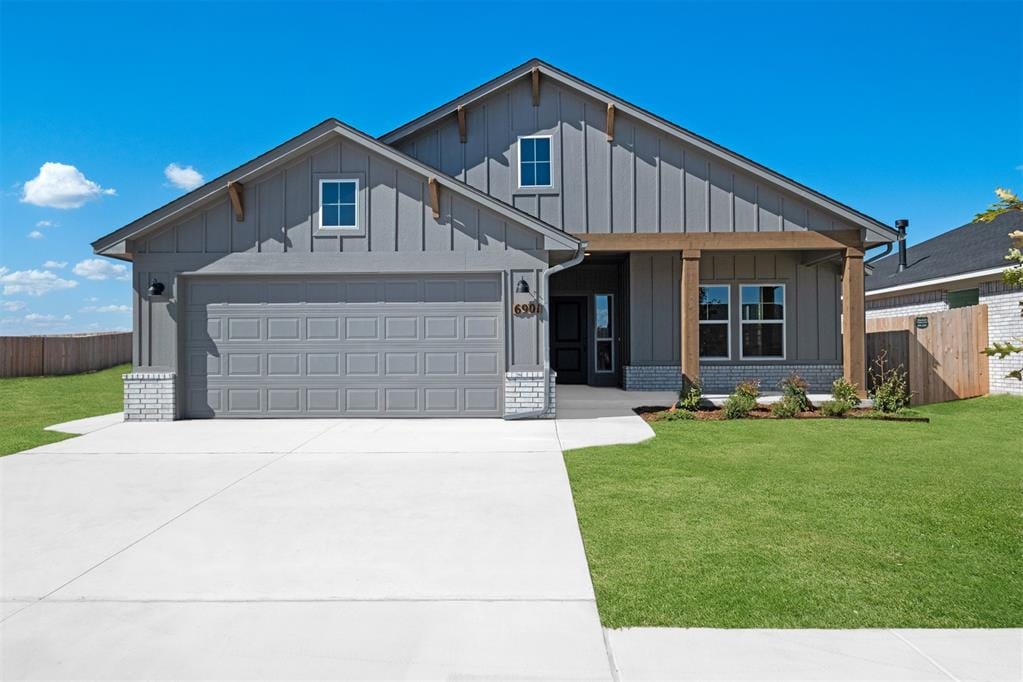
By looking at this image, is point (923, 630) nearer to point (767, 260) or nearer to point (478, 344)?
point (478, 344)

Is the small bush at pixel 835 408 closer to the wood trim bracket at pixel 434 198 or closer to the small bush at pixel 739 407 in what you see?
the small bush at pixel 739 407

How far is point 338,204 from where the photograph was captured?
10.1 m

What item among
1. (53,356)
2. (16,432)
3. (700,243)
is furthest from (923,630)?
(53,356)

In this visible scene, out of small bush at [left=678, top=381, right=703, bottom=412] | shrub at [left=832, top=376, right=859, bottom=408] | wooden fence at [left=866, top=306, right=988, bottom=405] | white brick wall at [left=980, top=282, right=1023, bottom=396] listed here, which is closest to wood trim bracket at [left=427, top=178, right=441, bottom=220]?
small bush at [left=678, top=381, right=703, bottom=412]

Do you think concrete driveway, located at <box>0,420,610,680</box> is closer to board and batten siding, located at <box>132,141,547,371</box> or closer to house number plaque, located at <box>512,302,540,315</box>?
house number plaque, located at <box>512,302,540,315</box>

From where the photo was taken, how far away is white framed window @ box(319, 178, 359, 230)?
10023 millimetres

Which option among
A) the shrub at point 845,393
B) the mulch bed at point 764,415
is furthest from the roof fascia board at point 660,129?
the mulch bed at point 764,415

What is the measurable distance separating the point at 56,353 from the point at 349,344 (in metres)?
17.3

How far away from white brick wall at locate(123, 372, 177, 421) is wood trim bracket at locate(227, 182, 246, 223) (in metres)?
3.06

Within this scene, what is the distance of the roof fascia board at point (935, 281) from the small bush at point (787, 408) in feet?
16.9

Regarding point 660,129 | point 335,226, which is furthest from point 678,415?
point 335,226

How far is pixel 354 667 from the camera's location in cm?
261

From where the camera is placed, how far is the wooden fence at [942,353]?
38.7 ft

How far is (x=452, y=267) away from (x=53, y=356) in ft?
62.5
